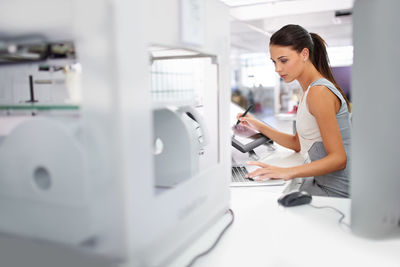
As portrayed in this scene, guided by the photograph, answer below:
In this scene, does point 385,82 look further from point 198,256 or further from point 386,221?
point 198,256

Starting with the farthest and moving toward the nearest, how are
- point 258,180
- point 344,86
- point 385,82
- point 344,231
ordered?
point 344,86 → point 258,180 → point 344,231 → point 385,82

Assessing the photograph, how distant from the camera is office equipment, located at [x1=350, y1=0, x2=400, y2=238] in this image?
23.3 inches

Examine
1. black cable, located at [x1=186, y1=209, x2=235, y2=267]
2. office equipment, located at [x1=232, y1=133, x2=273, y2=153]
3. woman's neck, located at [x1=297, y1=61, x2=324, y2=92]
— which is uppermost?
woman's neck, located at [x1=297, y1=61, x2=324, y2=92]

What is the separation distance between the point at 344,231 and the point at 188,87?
57 cm

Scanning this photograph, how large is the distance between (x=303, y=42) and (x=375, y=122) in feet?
3.68

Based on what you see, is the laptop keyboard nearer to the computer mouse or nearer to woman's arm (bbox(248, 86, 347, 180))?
woman's arm (bbox(248, 86, 347, 180))

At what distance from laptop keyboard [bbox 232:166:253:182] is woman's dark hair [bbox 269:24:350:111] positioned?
25.6 inches

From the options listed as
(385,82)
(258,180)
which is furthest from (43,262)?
(258,180)

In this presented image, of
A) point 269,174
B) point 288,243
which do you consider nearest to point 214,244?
point 288,243

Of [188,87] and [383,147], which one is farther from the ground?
[188,87]

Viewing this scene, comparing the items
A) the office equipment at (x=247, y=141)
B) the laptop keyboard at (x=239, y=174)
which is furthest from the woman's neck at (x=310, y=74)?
the laptop keyboard at (x=239, y=174)

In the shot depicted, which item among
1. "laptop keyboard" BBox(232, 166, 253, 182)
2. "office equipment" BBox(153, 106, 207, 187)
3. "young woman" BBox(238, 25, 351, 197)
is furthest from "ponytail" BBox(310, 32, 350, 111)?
"office equipment" BBox(153, 106, 207, 187)

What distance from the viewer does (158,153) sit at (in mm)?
874

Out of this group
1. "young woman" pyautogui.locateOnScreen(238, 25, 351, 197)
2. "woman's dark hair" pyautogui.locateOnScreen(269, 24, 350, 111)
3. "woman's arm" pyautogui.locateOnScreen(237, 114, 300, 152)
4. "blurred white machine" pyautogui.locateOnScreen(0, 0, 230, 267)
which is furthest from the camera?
"woman's arm" pyautogui.locateOnScreen(237, 114, 300, 152)
